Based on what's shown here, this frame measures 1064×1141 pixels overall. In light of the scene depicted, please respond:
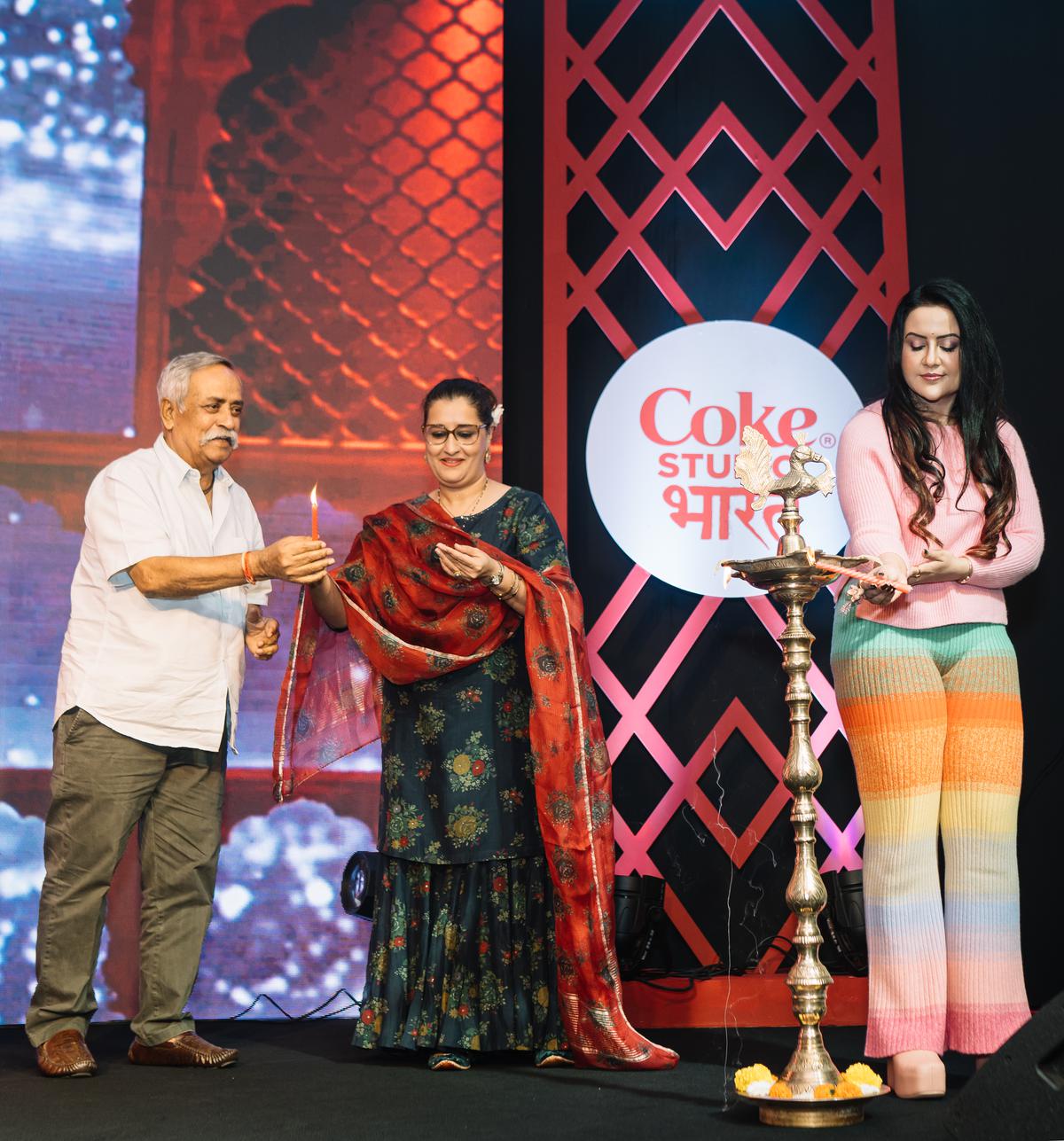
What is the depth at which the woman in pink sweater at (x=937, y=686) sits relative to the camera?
7.48ft

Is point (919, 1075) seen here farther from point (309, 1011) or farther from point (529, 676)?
point (309, 1011)

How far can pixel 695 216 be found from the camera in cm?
371

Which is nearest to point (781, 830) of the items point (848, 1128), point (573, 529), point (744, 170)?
point (573, 529)

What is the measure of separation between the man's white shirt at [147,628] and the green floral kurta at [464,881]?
0.41 meters

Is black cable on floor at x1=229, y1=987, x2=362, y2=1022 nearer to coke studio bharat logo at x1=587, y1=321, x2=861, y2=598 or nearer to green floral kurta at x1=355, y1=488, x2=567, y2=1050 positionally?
green floral kurta at x1=355, y1=488, x2=567, y2=1050

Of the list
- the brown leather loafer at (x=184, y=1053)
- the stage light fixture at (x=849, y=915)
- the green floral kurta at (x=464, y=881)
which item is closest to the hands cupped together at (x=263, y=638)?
the green floral kurta at (x=464, y=881)

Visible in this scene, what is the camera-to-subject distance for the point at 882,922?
230 cm

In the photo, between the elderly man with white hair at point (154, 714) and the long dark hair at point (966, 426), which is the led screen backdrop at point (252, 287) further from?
the long dark hair at point (966, 426)

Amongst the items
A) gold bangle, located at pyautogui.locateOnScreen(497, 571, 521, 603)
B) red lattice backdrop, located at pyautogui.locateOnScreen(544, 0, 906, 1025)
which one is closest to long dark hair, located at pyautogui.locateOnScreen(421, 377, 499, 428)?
gold bangle, located at pyautogui.locateOnScreen(497, 571, 521, 603)

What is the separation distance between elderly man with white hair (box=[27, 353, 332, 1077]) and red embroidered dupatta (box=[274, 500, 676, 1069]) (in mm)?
160

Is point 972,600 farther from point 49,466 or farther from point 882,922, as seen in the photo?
point 49,466

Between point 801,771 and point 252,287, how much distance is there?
2.15 m

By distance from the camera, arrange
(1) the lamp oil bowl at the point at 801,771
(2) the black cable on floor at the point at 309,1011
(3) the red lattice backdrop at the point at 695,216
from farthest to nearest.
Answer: (3) the red lattice backdrop at the point at 695,216 < (2) the black cable on floor at the point at 309,1011 < (1) the lamp oil bowl at the point at 801,771

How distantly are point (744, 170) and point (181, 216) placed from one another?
156cm
